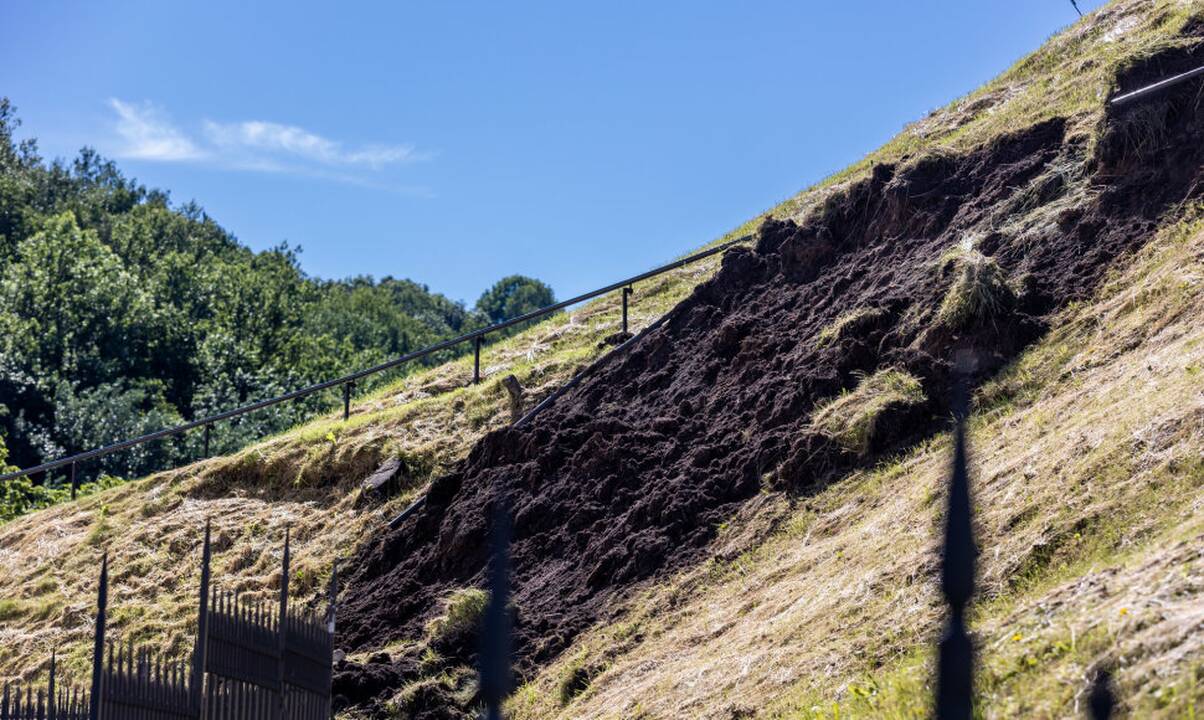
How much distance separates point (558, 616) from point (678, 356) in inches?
165

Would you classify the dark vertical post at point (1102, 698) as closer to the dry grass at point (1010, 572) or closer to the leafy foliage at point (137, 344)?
the dry grass at point (1010, 572)

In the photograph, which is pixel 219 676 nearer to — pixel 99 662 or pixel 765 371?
pixel 99 662

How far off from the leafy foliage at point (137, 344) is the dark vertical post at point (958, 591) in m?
19.2

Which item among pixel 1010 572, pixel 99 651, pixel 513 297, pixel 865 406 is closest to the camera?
pixel 99 651

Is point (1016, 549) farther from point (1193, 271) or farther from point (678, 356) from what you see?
point (678, 356)

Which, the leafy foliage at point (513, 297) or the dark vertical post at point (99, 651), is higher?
the leafy foliage at point (513, 297)

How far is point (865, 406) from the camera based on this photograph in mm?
12312

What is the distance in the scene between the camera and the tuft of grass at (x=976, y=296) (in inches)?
488

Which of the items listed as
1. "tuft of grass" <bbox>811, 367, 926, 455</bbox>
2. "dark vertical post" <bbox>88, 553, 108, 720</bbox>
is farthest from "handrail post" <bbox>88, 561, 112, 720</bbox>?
"tuft of grass" <bbox>811, 367, 926, 455</bbox>

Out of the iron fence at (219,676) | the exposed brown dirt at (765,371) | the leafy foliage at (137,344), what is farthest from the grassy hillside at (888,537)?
the leafy foliage at (137,344)

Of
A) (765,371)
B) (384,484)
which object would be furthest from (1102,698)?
(384,484)

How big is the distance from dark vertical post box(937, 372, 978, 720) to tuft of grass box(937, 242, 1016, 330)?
1.28 meters

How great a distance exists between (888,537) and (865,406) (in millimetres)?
2349

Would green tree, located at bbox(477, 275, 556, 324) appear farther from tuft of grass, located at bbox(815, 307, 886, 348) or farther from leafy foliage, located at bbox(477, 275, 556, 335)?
tuft of grass, located at bbox(815, 307, 886, 348)
